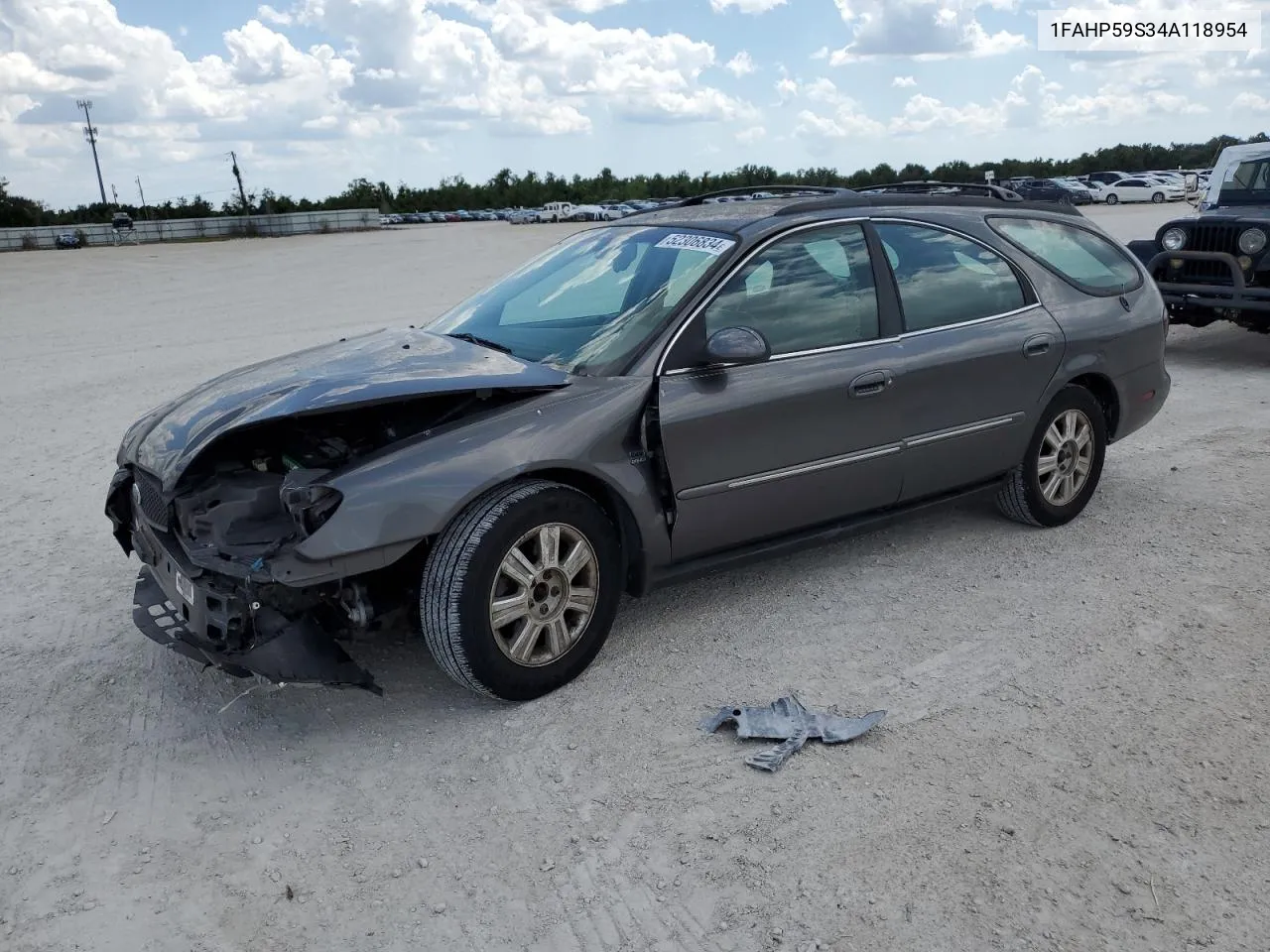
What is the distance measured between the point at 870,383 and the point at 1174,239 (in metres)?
7.25

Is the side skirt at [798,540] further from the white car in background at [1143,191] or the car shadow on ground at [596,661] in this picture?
the white car in background at [1143,191]

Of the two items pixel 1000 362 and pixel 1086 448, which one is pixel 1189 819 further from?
pixel 1086 448

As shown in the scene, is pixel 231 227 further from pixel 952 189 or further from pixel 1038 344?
pixel 1038 344

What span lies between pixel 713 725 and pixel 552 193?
90.9m

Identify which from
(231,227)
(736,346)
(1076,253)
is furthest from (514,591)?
(231,227)

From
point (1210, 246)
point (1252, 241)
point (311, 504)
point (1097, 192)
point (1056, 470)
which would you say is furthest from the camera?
point (1097, 192)

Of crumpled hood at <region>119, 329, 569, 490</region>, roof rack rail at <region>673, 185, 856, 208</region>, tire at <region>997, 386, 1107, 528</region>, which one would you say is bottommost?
tire at <region>997, 386, 1107, 528</region>

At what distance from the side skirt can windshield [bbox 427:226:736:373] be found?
85 centimetres

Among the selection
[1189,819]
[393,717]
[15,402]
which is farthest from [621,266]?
[15,402]

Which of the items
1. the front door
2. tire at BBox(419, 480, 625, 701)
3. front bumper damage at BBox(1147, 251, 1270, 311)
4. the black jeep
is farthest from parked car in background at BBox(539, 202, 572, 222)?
tire at BBox(419, 480, 625, 701)

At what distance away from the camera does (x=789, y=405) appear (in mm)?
4176

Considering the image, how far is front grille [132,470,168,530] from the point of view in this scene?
3699mm

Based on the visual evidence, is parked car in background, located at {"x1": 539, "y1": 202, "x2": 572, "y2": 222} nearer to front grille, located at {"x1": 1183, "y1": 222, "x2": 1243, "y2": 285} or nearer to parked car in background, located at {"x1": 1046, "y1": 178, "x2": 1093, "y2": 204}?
parked car in background, located at {"x1": 1046, "y1": 178, "x2": 1093, "y2": 204}

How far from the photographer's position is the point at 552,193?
297ft
